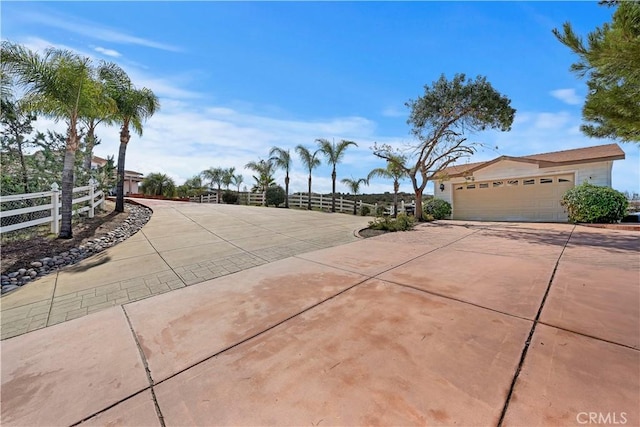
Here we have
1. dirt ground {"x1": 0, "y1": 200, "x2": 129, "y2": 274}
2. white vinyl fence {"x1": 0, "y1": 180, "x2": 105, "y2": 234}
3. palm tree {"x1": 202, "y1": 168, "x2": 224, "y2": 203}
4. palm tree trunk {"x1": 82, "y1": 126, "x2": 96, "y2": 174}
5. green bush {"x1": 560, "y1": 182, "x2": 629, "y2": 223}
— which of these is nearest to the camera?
dirt ground {"x1": 0, "y1": 200, "x2": 129, "y2": 274}

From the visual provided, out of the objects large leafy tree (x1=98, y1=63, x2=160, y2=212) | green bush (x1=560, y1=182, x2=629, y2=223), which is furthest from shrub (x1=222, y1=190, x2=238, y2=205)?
green bush (x1=560, y1=182, x2=629, y2=223)

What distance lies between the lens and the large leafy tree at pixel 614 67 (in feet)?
13.3

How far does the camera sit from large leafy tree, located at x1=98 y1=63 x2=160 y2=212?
9.91 meters

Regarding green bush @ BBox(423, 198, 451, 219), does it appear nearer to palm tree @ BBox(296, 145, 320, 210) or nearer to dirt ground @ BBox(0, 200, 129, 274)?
palm tree @ BBox(296, 145, 320, 210)

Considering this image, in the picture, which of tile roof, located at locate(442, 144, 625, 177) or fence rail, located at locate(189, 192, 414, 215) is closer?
tile roof, located at locate(442, 144, 625, 177)

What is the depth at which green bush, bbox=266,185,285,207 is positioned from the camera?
20.8 meters

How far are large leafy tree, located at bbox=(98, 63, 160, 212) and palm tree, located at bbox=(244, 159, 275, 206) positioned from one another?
34.4ft

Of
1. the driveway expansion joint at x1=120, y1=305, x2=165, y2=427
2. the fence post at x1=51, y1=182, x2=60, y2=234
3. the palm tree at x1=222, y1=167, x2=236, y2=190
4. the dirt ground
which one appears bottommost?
the driveway expansion joint at x1=120, y1=305, x2=165, y2=427

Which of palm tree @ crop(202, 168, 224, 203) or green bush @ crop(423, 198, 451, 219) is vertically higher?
palm tree @ crop(202, 168, 224, 203)

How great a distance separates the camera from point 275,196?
20.8m

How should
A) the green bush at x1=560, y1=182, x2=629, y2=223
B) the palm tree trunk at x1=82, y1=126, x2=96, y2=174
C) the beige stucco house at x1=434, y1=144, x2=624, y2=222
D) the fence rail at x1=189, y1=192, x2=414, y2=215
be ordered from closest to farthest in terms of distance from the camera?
the green bush at x1=560, y1=182, x2=629, y2=223
the palm tree trunk at x1=82, y1=126, x2=96, y2=174
the beige stucco house at x1=434, y1=144, x2=624, y2=222
the fence rail at x1=189, y1=192, x2=414, y2=215

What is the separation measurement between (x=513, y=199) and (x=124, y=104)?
17.8 metres

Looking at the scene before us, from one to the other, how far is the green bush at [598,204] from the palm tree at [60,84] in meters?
15.5

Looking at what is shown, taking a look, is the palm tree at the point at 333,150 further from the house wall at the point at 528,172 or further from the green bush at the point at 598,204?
the green bush at the point at 598,204
